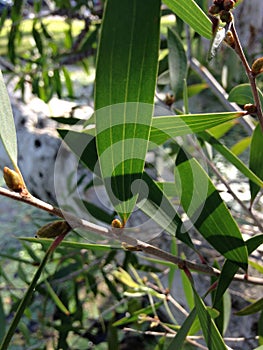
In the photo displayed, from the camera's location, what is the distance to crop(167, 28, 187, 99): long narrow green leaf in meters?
0.70

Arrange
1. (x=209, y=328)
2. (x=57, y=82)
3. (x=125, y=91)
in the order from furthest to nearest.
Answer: (x=57, y=82)
(x=209, y=328)
(x=125, y=91)

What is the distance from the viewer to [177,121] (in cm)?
38

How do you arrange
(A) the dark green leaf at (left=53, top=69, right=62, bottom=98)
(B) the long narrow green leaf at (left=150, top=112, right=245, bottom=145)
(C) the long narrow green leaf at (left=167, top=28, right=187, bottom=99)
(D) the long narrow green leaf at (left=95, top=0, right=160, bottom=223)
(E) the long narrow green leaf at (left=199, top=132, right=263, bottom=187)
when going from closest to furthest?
(D) the long narrow green leaf at (left=95, top=0, right=160, bottom=223)
(B) the long narrow green leaf at (left=150, top=112, right=245, bottom=145)
(E) the long narrow green leaf at (left=199, top=132, right=263, bottom=187)
(C) the long narrow green leaf at (left=167, top=28, right=187, bottom=99)
(A) the dark green leaf at (left=53, top=69, right=62, bottom=98)

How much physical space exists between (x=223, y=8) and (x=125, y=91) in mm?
91

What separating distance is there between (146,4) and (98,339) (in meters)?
1.48

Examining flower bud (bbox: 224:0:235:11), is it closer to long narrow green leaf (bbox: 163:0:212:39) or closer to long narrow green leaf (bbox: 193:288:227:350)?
long narrow green leaf (bbox: 163:0:212:39)

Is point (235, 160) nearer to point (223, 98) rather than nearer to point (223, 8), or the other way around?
point (223, 8)

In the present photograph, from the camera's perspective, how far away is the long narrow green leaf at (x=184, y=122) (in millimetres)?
376

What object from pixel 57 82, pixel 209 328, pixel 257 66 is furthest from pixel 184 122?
pixel 57 82

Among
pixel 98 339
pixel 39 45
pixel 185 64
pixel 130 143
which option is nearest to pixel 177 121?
pixel 130 143

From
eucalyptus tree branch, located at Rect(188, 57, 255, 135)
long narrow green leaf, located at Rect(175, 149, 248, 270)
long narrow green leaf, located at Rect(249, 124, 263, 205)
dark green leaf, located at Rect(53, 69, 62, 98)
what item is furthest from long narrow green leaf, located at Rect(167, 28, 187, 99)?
dark green leaf, located at Rect(53, 69, 62, 98)

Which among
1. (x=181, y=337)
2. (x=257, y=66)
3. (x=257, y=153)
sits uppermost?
(x=257, y=66)

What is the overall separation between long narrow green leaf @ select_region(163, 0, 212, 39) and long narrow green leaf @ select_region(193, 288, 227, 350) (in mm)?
219

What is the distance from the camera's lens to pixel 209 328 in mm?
406
